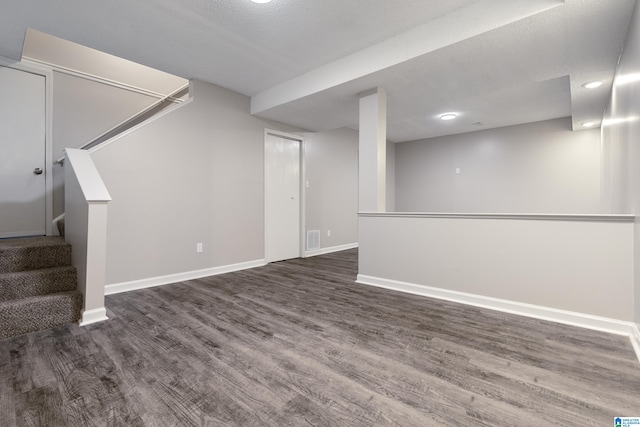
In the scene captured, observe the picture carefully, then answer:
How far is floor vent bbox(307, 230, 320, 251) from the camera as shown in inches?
209

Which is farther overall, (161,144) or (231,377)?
(161,144)

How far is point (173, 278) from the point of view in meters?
3.52

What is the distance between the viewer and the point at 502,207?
18.7 ft

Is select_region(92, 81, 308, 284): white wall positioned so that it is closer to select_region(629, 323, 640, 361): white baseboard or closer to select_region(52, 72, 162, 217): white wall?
select_region(52, 72, 162, 217): white wall

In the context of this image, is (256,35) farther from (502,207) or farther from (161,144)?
(502,207)

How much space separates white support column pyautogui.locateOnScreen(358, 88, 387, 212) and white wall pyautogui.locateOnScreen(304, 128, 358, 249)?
71.7 inches

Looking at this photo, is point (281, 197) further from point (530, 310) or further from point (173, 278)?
point (530, 310)

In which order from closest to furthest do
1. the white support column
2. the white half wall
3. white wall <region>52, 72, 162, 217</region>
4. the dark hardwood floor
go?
1. the dark hardwood floor
2. the white half wall
3. white wall <region>52, 72, 162, 217</region>
4. the white support column

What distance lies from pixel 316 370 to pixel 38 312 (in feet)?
6.82

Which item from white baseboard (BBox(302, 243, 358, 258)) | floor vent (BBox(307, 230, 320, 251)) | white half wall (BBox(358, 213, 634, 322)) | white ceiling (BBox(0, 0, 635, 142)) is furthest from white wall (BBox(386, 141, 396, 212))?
white half wall (BBox(358, 213, 634, 322))

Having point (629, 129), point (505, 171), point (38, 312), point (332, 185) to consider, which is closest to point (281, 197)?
point (332, 185)

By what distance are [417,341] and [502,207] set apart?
4.81 metres

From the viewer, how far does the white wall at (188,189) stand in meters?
3.18

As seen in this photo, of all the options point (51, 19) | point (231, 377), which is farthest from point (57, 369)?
point (51, 19)
